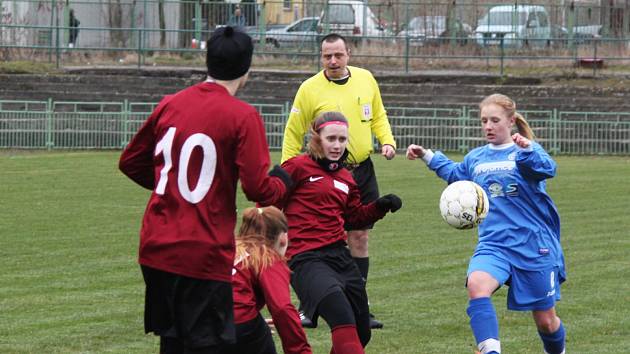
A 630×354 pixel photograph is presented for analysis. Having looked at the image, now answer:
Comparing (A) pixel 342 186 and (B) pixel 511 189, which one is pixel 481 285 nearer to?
(B) pixel 511 189

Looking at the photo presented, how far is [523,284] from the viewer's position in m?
7.25

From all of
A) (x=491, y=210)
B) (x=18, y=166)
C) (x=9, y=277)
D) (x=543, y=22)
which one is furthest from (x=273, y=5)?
(x=491, y=210)

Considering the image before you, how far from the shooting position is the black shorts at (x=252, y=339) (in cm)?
602

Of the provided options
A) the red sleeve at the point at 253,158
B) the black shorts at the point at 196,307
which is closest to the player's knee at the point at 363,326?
the black shorts at the point at 196,307

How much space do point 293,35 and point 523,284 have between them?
2951cm

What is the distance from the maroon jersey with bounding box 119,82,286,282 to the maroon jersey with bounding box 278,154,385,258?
6.28 feet

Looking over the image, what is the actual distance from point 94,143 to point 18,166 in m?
5.61

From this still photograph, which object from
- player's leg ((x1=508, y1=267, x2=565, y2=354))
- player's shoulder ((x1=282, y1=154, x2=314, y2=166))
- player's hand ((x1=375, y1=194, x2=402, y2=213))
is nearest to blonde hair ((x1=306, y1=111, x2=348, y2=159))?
player's shoulder ((x1=282, y1=154, x2=314, y2=166))

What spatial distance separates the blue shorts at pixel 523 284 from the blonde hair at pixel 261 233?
Answer: 1.50 meters

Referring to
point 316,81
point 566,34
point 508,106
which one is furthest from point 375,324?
point 566,34

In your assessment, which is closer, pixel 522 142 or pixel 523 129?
pixel 522 142

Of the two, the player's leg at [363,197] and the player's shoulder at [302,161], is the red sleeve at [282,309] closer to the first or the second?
the player's shoulder at [302,161]

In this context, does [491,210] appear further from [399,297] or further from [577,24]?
[577,24]

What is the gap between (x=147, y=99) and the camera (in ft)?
103
